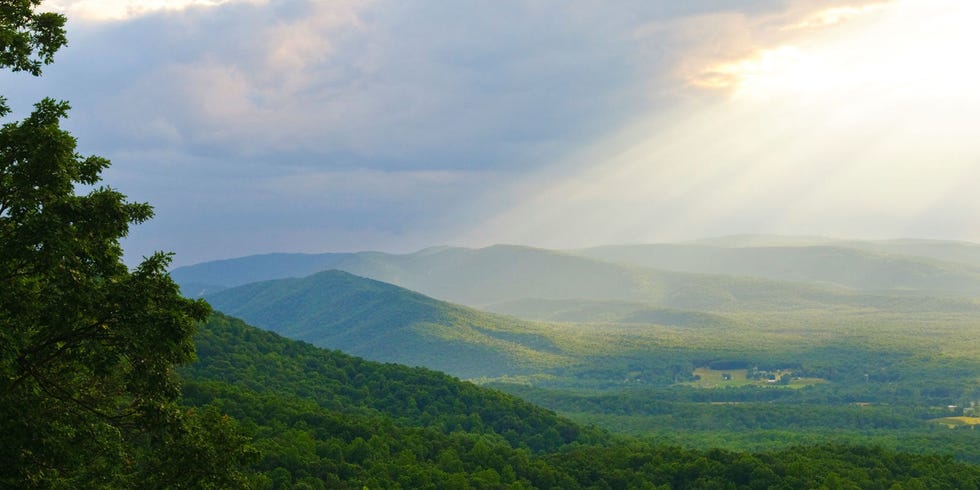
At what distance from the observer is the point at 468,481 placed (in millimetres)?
59750

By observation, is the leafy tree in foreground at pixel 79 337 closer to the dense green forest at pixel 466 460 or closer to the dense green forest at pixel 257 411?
the dense green forest at pixel 257 411

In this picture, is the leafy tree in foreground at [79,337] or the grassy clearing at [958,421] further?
the grassy clearing at [958,421]

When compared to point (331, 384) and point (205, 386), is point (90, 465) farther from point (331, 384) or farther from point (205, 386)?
point (331, 384)

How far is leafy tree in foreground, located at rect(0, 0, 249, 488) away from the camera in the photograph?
61.3ft

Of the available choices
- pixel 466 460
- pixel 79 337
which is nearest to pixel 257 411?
pixel 466 460

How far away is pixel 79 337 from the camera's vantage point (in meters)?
19.3

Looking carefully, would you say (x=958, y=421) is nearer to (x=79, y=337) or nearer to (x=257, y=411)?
(x=257, y=411)

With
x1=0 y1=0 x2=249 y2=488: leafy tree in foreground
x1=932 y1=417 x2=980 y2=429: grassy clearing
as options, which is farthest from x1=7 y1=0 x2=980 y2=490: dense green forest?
x1=932 y1=417 x2=980 y2=429: grassy clearing

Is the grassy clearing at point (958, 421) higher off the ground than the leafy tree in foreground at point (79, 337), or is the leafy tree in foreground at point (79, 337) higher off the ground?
the leafy tree in foreground at point (79, 337)

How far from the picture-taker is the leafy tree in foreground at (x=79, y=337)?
18688mm

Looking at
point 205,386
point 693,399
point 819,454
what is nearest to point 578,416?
point 693,399

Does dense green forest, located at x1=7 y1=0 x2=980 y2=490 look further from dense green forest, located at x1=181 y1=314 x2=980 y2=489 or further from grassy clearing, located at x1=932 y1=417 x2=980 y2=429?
grassy clearing, located at x1=932 y1=417 x2=980 y2=429

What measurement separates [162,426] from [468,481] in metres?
41.2

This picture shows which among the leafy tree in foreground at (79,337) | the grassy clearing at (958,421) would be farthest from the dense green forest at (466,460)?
the grassy clearing at (958,421)
